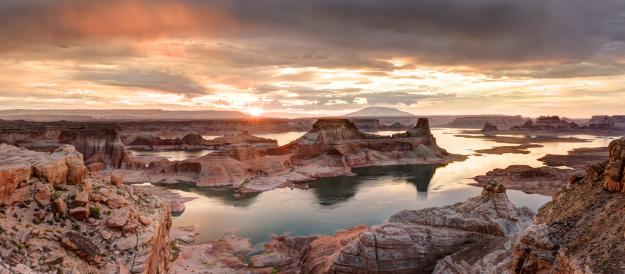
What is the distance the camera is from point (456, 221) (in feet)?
63.5

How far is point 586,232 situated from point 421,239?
8.71 metres

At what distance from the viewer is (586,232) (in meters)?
10.3

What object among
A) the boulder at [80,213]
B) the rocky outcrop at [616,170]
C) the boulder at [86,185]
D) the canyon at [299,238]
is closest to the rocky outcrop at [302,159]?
the canyon at [299,238]

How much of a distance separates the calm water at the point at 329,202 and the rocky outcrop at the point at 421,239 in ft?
40.2

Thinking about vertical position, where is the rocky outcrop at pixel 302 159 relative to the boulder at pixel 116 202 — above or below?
below

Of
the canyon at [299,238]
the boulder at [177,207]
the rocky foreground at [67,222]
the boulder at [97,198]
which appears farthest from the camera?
the boulder at [177,207]

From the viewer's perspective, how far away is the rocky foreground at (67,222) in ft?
38.5

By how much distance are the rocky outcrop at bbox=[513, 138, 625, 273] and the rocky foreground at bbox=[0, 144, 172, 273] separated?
523 inches

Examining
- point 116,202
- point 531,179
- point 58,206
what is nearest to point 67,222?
point 58,206

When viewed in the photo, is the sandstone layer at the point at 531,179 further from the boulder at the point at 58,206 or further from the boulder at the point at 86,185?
the boulder at the point at 58,206

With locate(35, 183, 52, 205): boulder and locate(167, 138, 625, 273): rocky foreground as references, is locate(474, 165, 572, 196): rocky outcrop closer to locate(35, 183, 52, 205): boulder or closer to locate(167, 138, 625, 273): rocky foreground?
locate(167, 138, 625, 273): rocky foreground

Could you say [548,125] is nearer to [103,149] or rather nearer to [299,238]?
[299,238]

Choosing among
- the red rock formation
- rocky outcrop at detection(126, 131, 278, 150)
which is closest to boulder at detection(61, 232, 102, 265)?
rocky outcrop at detection(126, 131, 278, 150)

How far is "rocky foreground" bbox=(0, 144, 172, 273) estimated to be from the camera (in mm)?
11742
